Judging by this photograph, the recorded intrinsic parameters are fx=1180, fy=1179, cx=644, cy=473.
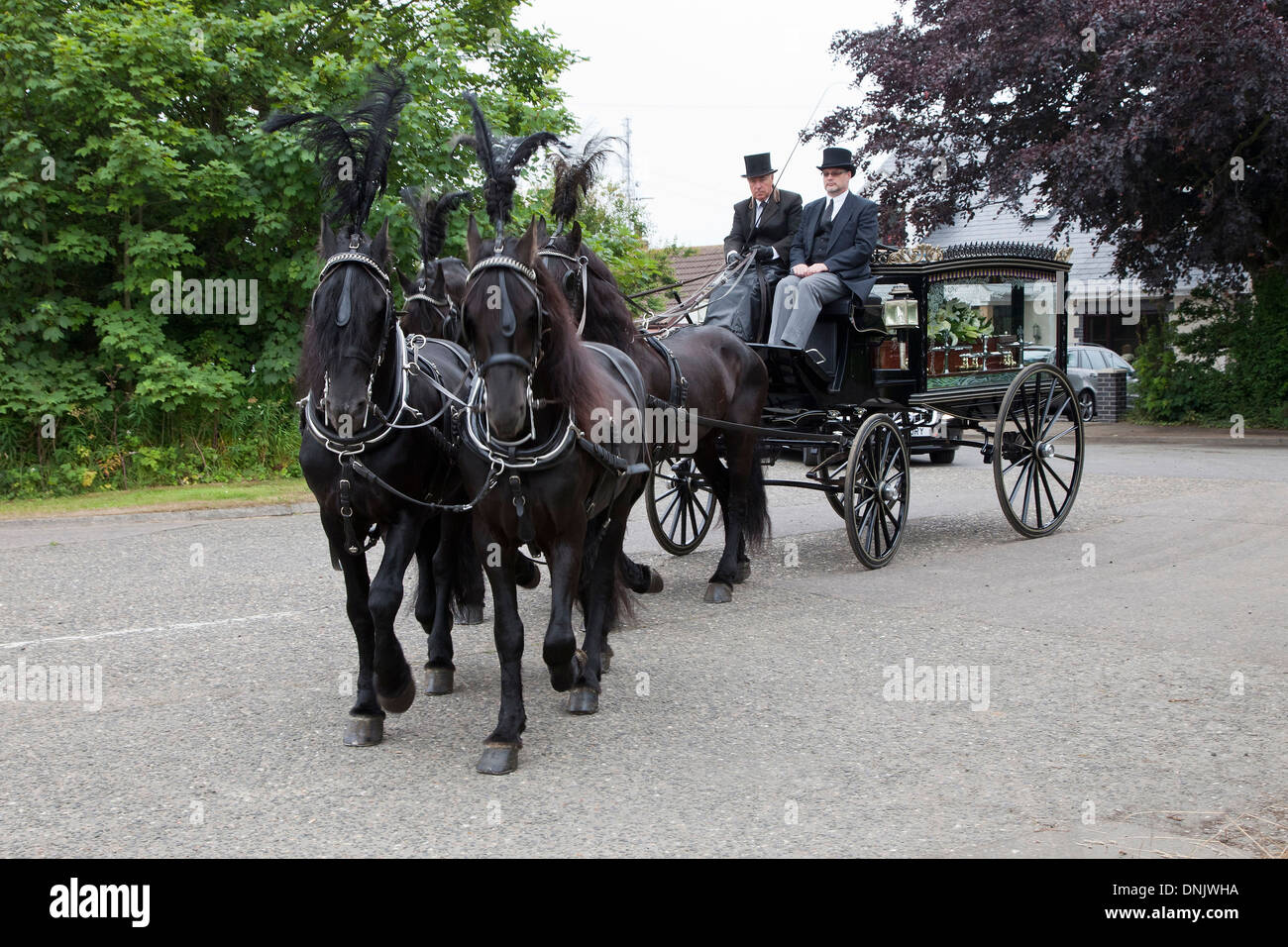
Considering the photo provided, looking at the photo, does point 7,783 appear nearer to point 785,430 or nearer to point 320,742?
point 320,742

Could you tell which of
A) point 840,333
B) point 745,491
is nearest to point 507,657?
point 745,491

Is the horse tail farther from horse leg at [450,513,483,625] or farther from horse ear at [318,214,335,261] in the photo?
horse ear at [318,214,335,261]

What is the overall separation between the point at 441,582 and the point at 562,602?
121cm

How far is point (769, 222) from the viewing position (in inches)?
377

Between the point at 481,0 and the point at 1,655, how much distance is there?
14.8 metres

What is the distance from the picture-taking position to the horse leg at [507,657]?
15.9 ft

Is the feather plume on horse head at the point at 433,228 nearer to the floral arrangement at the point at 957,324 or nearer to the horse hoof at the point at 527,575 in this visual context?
the horse hoof at the point at 527,575

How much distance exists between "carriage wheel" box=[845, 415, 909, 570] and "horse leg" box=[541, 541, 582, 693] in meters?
3.87

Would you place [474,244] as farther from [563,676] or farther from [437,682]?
[437,682]

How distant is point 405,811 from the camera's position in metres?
4.31

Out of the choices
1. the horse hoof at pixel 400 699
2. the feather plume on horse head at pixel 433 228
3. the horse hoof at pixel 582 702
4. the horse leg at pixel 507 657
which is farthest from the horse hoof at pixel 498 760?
the feather plume on horse head at pixel 433 228

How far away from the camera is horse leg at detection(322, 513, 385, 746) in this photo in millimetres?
5082

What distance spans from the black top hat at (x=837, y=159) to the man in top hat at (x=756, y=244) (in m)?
0.40

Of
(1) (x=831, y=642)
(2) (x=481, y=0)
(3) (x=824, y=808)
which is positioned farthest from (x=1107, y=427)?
(3) (x=824, y=808)
